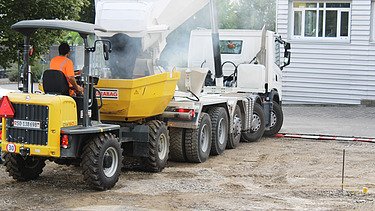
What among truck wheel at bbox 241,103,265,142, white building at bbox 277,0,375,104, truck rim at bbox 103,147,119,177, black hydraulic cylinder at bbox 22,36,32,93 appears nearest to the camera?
truck rim at bbox 103,147,119,177

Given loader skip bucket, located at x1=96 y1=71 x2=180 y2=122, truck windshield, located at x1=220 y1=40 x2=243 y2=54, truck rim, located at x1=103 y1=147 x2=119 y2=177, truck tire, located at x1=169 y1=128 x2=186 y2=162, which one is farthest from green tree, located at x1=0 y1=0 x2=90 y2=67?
truck rim, located at x1=103 y1=147 x2=119 y2=177

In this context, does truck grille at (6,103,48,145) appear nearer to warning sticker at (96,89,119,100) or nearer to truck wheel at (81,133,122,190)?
truck wheel at (81,133,122,190)

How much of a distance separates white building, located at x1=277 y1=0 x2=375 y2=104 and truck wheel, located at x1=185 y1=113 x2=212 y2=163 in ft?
46.9

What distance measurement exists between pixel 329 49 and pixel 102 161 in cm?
1858

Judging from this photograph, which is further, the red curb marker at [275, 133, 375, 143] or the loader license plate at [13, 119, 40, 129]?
the red curb marker at [275, 133, 375, 143]

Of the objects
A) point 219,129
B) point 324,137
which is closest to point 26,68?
point 219,129

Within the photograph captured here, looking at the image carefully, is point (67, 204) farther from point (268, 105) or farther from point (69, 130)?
point (268, 105)

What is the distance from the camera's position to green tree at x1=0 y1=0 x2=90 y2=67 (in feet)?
58.5

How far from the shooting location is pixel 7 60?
734 inches

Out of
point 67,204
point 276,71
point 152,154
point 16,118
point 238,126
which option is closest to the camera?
point 67,204

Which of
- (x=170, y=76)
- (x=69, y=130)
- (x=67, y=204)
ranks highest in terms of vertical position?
(x=170, y=76)

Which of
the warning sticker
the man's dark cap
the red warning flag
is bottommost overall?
the red warning flag

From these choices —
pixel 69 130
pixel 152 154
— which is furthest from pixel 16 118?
pixel 152 154

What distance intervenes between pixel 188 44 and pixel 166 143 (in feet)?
16.6
